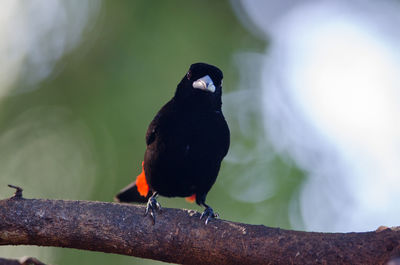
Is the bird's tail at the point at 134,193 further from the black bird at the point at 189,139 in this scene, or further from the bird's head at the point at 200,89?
the bird's head at the point at 200,89

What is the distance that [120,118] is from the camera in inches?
265

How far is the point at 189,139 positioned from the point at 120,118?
2.87 meters

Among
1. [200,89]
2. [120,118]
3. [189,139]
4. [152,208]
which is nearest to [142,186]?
[189,139]

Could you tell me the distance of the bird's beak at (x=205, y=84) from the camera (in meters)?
4.06

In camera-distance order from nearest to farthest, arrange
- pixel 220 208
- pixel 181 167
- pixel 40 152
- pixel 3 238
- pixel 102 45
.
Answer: pixel 3 238
pixel 181 167
pixel 220 208
pixel 102 45
pixel 40 152

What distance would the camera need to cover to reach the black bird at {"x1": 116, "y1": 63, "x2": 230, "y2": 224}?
160 inches

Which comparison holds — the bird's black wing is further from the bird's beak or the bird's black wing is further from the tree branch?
the tree branch

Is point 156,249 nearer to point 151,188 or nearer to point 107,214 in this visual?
point 107,214

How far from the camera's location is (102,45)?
764cm

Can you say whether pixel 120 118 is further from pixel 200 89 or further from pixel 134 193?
pixel 200 89

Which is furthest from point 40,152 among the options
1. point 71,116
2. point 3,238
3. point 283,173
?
point 3,238

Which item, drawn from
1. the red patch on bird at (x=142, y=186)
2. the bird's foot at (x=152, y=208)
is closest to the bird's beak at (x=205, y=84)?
the red patch on bird at (x=142, y=186)

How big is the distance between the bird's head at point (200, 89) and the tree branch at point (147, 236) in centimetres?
118

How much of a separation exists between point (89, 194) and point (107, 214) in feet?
12.3
